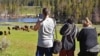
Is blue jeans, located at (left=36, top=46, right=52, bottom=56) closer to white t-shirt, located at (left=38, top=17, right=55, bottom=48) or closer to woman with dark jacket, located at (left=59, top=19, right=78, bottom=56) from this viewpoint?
white t-shirt, located at (left=38, top=17, right=55, bottom=48)

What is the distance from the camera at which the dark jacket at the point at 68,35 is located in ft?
30.8

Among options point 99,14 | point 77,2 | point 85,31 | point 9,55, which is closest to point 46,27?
point 85,31

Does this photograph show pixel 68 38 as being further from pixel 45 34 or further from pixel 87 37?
pixel 45 34

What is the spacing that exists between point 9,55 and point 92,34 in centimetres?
586

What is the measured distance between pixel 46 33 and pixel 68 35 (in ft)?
4.11

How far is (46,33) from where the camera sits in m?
8.33

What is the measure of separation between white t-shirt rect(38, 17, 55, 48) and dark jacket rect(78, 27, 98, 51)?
820mm

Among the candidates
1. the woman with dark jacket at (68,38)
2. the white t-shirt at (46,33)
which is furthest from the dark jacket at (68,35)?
the white t-shirt at (46,33)

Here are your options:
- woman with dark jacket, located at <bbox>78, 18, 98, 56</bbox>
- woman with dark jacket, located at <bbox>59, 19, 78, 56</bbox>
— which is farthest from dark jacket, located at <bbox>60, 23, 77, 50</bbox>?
woman with dark jacket, located at <bbox>78, 18, 98, 56</bbox>

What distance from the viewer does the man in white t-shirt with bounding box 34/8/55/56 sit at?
823cm

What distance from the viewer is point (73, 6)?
62.4 meters

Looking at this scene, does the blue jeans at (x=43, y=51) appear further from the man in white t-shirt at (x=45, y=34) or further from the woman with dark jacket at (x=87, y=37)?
the woman with dark jacket at (x=87, y=37)

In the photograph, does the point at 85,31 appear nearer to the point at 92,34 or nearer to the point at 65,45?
the point at 92,34

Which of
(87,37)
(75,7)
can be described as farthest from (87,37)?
(75,7)
